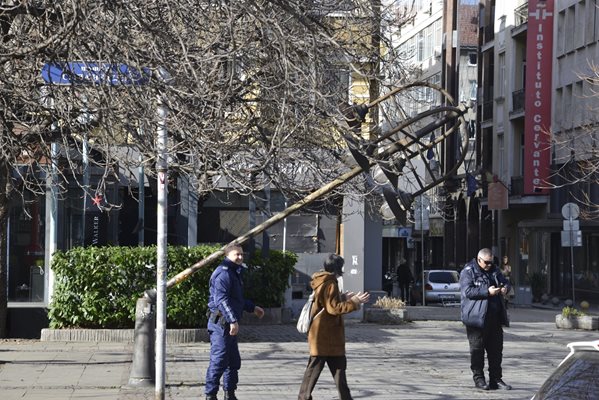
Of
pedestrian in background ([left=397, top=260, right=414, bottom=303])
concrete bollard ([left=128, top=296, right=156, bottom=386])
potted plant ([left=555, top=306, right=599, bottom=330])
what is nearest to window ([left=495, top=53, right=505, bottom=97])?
pedestrian in background ([left=397, top=260, right=414, bottom=303])

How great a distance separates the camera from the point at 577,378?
614 cm

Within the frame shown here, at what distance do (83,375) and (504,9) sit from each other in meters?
47.6

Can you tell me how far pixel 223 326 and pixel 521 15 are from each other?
46257mm

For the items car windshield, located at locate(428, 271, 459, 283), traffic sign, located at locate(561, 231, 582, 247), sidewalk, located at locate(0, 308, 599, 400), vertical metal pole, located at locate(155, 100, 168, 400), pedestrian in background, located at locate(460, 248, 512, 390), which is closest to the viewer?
vertical metal pole, located at locate(155, 100, 168, 400)

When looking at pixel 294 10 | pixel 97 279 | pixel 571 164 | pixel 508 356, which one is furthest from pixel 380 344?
pixel 571 164

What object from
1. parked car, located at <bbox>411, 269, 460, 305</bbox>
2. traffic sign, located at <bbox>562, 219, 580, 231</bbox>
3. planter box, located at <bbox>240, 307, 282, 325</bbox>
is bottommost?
parked car, located at <bbox>411, 269, 460, 305</bbox>

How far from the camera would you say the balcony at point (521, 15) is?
55.8 m

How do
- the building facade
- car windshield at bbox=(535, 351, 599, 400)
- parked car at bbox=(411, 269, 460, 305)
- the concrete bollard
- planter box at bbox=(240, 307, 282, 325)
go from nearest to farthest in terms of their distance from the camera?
car windshield at bbox=(535, 351, 599, 400)
the concrete bollard
planter box at bbox=(240, 307, 282, 325)
parked car at bbox=(411, 269, 460, 305)
the building facade

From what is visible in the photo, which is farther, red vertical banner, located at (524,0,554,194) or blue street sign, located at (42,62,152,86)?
red vertical banner, located at (524,0,554,194)

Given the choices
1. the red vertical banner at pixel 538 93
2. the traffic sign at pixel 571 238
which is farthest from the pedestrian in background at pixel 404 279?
the traffic sign at pixel 571 238

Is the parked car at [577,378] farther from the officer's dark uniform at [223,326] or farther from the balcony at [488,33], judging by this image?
the balcony at [488,33]

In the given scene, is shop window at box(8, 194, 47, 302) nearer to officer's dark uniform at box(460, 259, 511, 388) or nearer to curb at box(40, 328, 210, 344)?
curb at box(40, 328, 210, 344)

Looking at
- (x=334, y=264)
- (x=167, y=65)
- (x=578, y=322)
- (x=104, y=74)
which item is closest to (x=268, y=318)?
(x=578, y=322)

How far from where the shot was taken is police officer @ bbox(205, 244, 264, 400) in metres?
12.3
